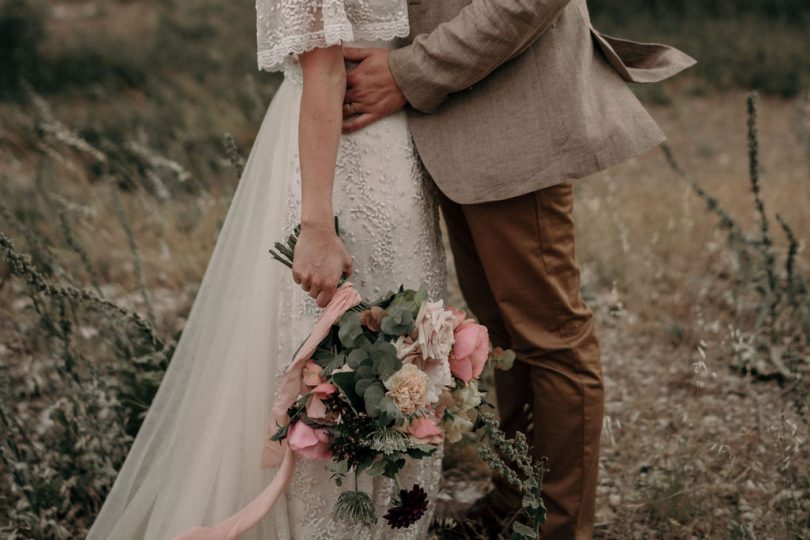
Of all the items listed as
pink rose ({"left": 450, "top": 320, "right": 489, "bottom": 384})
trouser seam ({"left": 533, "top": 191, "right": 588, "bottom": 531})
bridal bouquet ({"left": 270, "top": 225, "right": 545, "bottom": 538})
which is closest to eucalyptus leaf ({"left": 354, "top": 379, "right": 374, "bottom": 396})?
bridal bouquet ({"left": 270, "top": 225, "right": 545, "bottom": 538})

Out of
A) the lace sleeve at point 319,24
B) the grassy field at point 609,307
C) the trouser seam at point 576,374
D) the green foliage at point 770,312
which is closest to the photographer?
the lace sleeve at point 319,24

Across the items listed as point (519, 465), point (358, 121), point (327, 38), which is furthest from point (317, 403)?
point (327, 38)

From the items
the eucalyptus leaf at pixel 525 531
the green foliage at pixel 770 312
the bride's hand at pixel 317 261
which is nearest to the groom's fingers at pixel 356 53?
the bride's hand at pixel 317 261

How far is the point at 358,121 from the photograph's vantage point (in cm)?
182

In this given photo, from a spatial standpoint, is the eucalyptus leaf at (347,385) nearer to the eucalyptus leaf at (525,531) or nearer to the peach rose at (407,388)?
the peach rose at (407,388)

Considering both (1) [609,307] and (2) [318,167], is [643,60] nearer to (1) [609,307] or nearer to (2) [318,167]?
(2) [318,167]

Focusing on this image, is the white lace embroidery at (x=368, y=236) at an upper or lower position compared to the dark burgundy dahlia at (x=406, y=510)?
upper

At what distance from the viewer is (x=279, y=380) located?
6.31ft

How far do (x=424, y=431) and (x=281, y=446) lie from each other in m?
0.40

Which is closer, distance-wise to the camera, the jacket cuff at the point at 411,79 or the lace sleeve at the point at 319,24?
the lace sleeve at the point at 319,24

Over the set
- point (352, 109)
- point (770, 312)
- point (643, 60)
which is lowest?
point (770, 312)

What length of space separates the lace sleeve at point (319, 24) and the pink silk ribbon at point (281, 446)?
0.50 meters

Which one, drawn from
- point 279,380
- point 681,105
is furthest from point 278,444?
point 681,105

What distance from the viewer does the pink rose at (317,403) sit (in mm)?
1629
